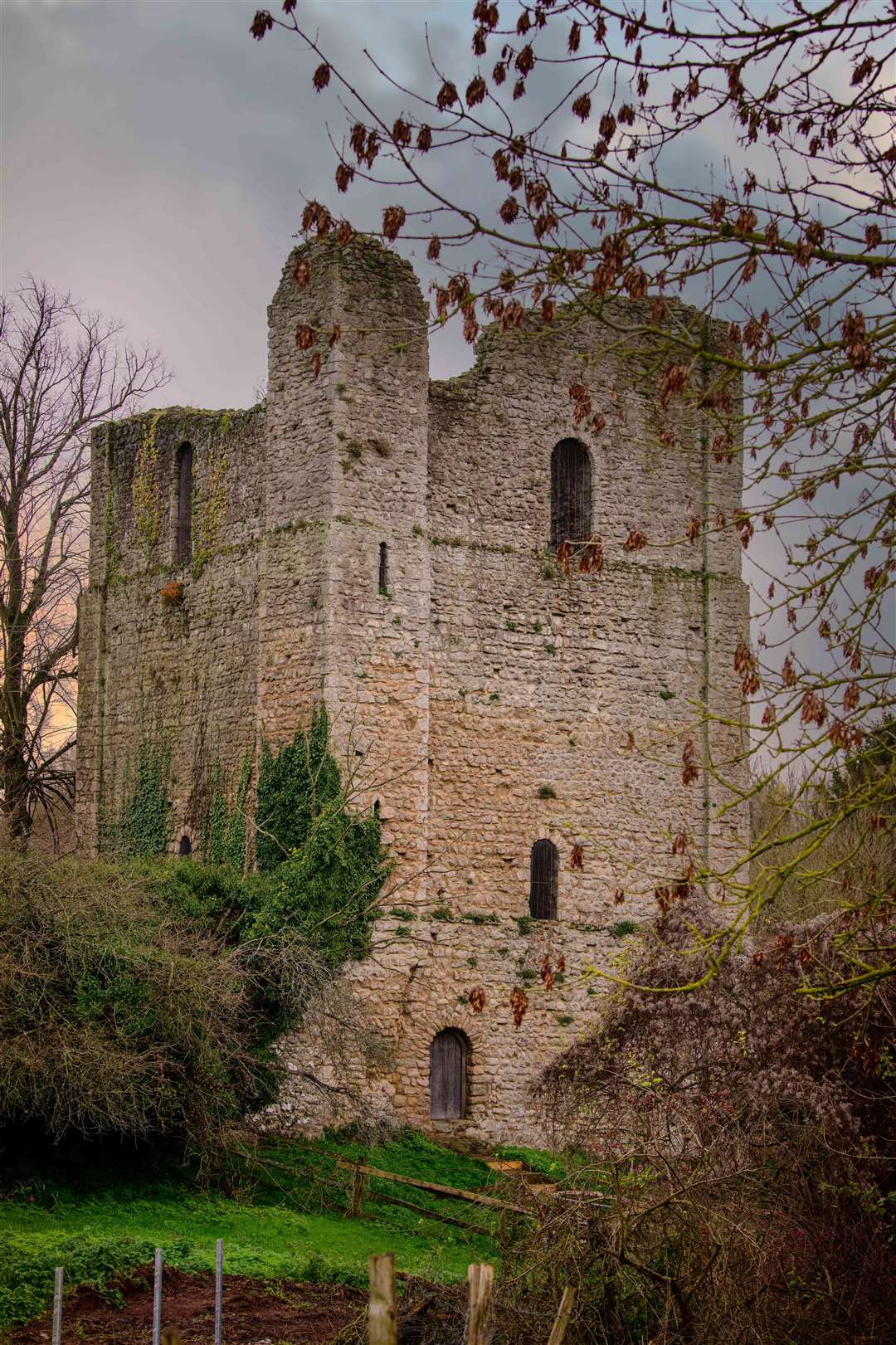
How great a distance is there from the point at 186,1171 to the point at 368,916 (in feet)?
13.9

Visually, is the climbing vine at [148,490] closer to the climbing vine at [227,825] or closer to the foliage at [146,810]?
the foliage at [146,810]

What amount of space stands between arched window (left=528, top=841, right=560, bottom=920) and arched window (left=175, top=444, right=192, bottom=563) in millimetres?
6807

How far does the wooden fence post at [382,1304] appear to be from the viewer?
26.1ft

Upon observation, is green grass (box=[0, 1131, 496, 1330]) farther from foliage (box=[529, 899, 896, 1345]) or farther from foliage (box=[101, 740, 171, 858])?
foliage (box=[101, 740, 171, 858])

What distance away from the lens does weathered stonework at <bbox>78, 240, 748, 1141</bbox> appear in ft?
68.3

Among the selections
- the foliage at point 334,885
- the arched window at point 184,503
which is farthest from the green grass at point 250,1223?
the arched window at point 184,503

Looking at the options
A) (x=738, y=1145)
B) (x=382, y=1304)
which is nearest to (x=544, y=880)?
(x=738, y=1145)

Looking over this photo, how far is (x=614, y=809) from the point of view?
22828 mm

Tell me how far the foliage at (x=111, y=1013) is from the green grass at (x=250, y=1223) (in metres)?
0.58

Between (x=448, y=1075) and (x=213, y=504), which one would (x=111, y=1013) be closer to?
(x=448, y=1075)

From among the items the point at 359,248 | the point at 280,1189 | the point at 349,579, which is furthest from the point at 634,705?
the point at 280,1189

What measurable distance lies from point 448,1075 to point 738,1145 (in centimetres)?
867

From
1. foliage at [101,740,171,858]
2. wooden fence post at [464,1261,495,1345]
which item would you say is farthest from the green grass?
foliage at [101,740,171,858]

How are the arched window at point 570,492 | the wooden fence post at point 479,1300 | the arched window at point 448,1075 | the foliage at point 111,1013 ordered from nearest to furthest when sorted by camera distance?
the wooden fence post at point 479,1300 → the foliage at point 111,1013 → the arched window at point 448,1075 → the arched window at point 570,492
